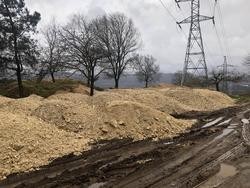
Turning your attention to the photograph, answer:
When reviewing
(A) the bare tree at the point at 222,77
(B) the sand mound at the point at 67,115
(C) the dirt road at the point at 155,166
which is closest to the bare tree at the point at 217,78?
(A) the bare tree at the point at 222,77

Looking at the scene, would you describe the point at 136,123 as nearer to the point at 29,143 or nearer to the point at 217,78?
the point at 29,143

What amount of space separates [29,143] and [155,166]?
5.22m

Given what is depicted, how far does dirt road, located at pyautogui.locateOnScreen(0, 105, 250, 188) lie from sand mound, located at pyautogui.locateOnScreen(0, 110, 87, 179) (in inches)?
25.4

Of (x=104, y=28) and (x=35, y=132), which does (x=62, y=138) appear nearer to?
(x=35, y=132)

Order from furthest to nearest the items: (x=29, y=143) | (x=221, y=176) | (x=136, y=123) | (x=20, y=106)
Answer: (x=20, y=106), (x=136, y=123), (x=29, y=143), (x=221, y=176)

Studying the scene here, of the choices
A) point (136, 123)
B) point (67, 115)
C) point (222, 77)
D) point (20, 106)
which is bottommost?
point (136, 123)

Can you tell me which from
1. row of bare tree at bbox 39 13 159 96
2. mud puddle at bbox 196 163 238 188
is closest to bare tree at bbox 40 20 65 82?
row of bare tree at bbox 39 13 159 96

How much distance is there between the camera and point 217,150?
17.2 meters

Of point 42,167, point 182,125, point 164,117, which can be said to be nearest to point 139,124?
point 164,117

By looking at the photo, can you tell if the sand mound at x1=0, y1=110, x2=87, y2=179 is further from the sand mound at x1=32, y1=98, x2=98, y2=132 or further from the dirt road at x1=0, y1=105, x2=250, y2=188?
the sand mound at x1=32, y1=98, x2=98, y2=132

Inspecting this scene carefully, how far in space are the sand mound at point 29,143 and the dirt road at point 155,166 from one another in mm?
645

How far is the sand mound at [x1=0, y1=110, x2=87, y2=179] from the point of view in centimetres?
1481

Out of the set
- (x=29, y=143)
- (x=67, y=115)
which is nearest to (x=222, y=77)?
(x=67, y=115)

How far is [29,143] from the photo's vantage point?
16.0 m
